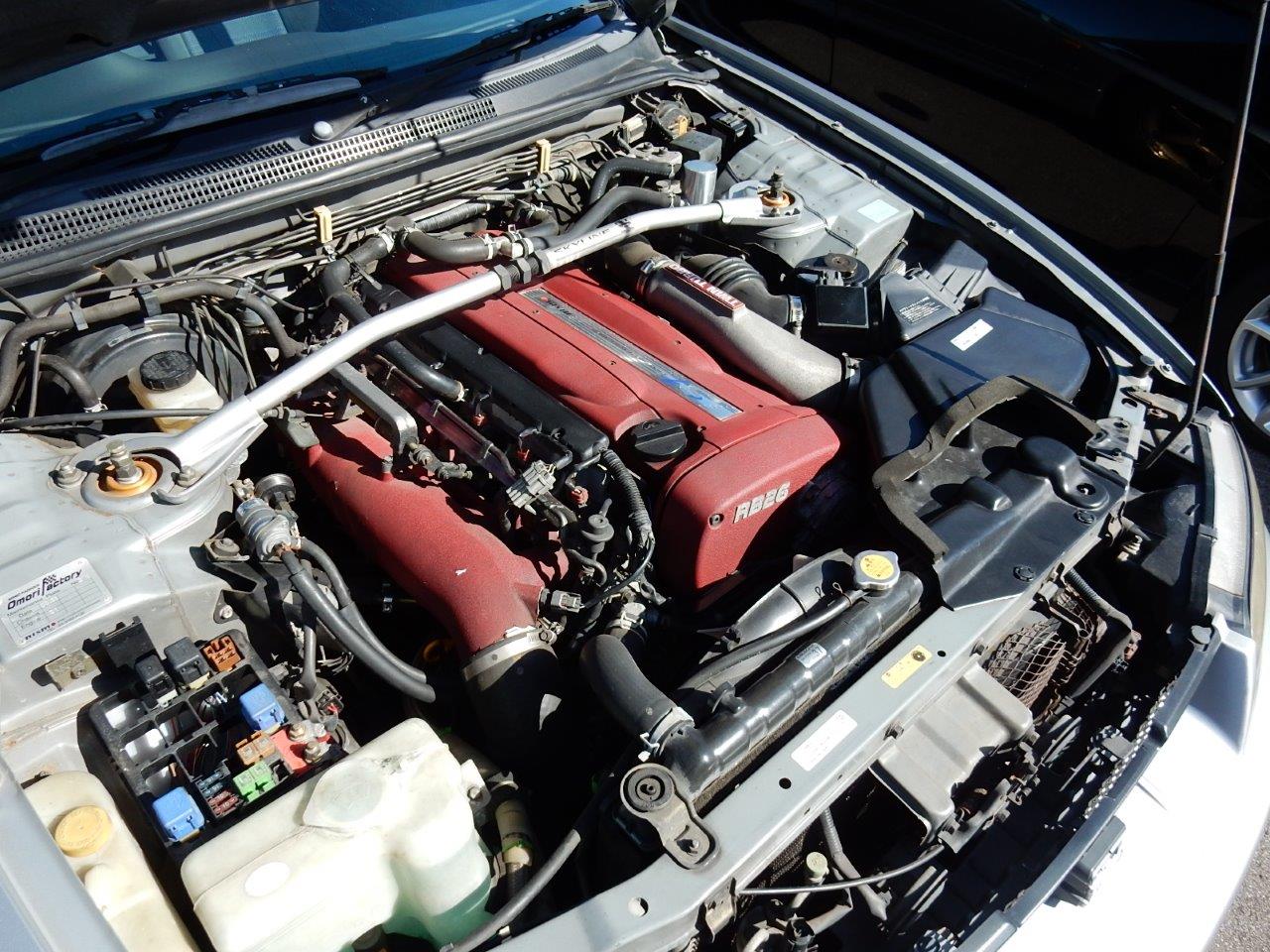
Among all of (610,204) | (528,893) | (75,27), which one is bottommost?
(528,893)

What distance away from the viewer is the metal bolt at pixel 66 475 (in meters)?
1.64

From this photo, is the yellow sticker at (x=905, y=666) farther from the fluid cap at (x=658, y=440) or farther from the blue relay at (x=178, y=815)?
the blue relay at (x=178, y=815)

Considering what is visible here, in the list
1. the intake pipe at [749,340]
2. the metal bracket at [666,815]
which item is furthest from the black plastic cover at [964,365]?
the metal bracket at [666,815]

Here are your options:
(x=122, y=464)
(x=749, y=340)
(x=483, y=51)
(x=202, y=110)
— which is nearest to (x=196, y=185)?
(x=202, y=110)

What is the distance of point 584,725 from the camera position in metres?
A: 1.78

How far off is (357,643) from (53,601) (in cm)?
49

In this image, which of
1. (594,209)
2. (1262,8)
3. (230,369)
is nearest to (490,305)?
(594,209)

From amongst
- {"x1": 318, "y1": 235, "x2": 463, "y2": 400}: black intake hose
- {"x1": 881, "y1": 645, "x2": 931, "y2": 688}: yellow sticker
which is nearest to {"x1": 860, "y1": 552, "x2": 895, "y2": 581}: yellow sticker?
{"x1": 881, "y1": 645, "x2": 931, "y2": 688}: yellow sticker

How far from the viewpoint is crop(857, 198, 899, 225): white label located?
8.64 ft

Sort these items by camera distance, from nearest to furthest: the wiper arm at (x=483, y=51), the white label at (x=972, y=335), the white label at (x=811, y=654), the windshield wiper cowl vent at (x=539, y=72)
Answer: the white label at (x=811, y=654) < the white label at (x=972, y=335) < the wiper arm at (x=483, y=51) < the windshield wiper cowl vent at (x=539, y=72)

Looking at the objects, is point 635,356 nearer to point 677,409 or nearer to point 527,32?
point 677,409

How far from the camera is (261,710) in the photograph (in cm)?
147

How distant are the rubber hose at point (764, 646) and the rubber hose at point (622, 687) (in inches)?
3.3

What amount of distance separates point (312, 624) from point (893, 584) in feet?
3.52
